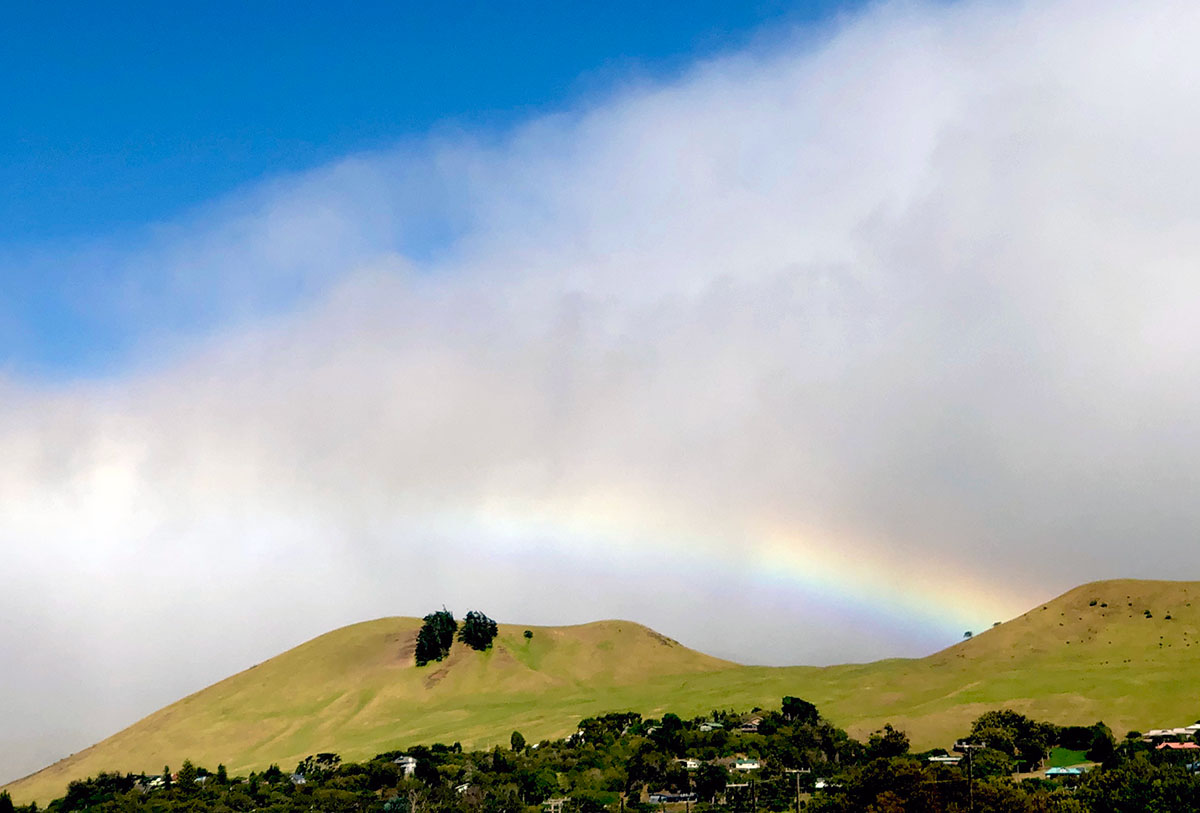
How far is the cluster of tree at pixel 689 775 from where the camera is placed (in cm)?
9106

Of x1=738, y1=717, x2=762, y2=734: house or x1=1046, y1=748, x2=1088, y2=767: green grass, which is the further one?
x1=738, y1=717, x2=762, y2=734: house

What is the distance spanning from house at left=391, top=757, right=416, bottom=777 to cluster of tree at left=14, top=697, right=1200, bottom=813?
506 mm

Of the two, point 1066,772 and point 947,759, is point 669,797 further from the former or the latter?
point 1066,772

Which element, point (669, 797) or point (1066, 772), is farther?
point (669, 797)

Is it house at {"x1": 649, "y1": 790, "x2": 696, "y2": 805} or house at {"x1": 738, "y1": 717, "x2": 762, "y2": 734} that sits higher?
house at {"x1": 738, "y1": 717, "x2": 762, "y2": 734}

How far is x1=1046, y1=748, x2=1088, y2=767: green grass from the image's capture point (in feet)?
414

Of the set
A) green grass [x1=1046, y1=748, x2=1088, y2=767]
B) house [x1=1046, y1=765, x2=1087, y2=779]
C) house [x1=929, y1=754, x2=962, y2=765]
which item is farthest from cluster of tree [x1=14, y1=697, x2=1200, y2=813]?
house [x1=1046, y1=765, x2=1087, y2=779]

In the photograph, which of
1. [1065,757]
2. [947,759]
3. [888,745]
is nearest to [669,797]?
[888,745]

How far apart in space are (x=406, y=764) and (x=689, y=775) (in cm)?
5888

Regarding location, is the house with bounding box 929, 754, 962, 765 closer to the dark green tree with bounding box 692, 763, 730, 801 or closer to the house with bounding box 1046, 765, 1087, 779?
the house with bounding box 1046, 765, 1087, 779

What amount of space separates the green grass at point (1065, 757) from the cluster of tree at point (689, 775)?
4.99ft

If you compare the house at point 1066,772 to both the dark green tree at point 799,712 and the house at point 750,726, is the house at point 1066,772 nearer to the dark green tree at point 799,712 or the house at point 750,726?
the dark green tree at point 799,712

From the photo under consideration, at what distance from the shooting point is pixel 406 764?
165m

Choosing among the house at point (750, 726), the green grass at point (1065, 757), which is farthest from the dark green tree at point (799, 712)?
the green grass at point (1065, 757)
